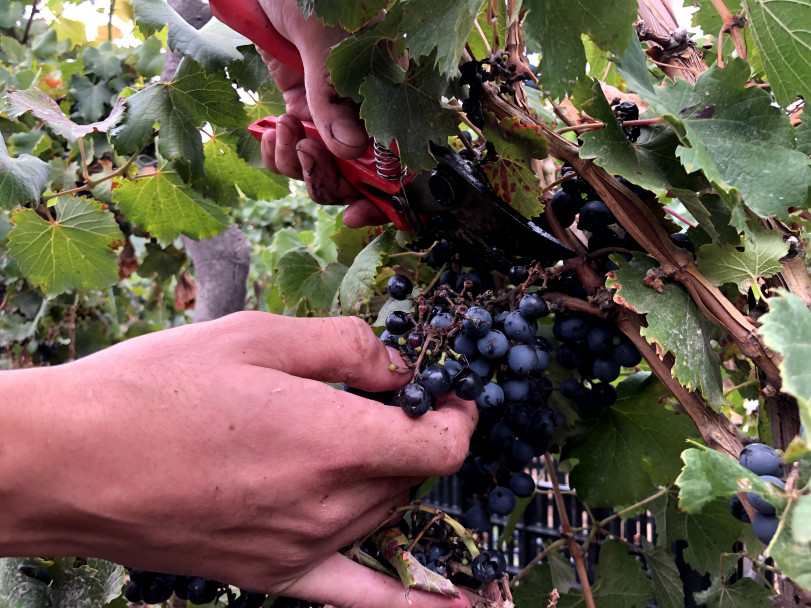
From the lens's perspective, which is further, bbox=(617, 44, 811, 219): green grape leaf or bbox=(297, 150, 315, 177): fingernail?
bbox=(297, 150, 315, 177): fingernail

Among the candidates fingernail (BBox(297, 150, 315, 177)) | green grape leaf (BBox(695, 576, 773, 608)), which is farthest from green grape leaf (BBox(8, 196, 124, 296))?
green grape leaf (BBox(695, 576, 773, 608))

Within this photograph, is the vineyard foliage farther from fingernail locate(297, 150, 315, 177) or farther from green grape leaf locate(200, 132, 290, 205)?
fingernail locate(297, 150, 315, 177)

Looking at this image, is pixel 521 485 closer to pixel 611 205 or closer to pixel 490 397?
pixel 490 397

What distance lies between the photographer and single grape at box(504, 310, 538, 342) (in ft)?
3.41

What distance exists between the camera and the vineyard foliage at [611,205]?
0.87 m

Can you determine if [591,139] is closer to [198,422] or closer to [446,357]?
[446,357]

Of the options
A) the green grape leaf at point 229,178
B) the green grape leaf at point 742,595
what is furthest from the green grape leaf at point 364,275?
the green grape leaf at point 742,595

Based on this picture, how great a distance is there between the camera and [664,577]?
1508 millimetres

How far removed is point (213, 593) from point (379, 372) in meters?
0.60

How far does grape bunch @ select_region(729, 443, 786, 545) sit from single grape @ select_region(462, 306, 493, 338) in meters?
0.41

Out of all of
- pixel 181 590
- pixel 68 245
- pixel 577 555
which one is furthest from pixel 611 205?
pixel 68 245

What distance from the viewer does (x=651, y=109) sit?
0.90 meters

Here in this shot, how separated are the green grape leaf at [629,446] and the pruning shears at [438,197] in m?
0.49

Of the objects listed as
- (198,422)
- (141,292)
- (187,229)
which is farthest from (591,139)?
(141,292)
